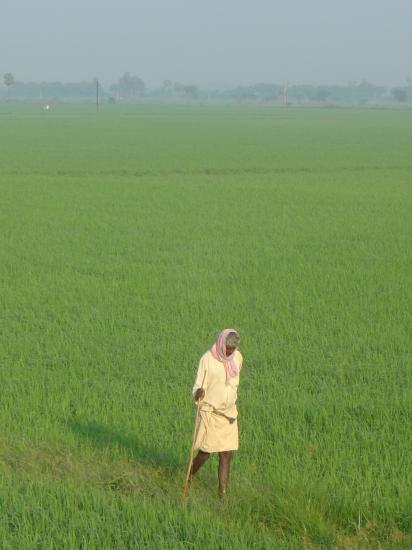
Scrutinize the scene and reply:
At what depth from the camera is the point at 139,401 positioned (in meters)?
6.01

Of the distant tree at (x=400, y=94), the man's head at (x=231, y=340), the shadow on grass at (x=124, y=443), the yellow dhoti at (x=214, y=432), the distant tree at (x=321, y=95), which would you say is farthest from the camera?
the distant tree at (x=321, y=95)

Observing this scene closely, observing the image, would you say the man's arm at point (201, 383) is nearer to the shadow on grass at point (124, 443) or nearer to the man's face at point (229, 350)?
the man's face at point (229, 350)

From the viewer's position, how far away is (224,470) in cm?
421

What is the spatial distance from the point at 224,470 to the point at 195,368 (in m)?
2.63

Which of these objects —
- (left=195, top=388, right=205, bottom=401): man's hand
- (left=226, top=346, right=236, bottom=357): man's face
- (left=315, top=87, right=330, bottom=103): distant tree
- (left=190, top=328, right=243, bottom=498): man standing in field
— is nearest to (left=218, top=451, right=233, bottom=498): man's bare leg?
(left=190, top=328, right=243, bottom=498): man standing in field

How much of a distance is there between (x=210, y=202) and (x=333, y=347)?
10.9 m

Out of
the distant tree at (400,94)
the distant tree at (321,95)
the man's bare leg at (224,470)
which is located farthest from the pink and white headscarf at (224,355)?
the distant tree at (321,95)

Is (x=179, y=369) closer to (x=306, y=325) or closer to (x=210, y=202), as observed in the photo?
(x=306, y=325)

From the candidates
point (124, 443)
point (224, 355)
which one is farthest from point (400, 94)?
point (224, 355)

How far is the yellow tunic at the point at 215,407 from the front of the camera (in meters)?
4.03

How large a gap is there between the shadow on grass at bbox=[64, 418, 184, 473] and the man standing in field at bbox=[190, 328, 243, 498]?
717 millimetres

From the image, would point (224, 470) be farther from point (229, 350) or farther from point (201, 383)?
point (229, 350)

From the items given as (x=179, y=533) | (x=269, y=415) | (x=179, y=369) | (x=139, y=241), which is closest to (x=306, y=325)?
(x=179, y=369)

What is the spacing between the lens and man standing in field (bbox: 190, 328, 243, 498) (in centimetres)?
402
